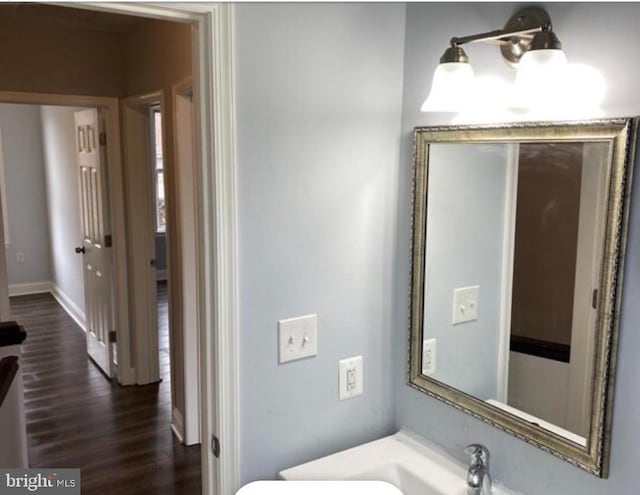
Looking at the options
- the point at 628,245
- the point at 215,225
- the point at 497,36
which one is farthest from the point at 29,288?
the point at 628,245

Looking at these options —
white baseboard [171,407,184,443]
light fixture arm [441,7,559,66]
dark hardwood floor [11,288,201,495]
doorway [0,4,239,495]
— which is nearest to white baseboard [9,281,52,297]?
dark hardwood floor [11,288,201,495]

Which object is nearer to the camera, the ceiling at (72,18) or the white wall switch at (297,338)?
the white wall switch at (297,338)

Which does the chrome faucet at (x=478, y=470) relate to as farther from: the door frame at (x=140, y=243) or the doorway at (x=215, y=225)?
the door frame at (x=140, y=243)

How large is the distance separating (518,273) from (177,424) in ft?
8.52

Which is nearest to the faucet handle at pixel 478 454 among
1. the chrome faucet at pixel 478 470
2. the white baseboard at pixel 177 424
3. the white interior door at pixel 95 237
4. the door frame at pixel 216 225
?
the chrome faucet at pixel 478 470

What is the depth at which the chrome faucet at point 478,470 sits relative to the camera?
1.42 meters

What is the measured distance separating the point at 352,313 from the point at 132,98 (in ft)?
8.45

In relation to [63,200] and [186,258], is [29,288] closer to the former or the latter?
[63,200]

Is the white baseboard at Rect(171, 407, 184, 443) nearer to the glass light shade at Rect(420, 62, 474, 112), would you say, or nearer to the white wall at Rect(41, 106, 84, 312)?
the white wall at Rect(41, 106, 84, 312)

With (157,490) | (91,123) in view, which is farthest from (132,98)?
(157,490)

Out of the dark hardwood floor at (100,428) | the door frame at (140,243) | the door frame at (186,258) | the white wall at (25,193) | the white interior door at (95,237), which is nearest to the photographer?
the dark hardwood floor at (100,428)

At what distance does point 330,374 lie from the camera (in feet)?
5.50

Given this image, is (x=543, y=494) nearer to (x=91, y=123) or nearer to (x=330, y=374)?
(x=330, y=374)

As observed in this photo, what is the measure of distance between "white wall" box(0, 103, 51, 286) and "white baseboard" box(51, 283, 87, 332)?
1.06ft
